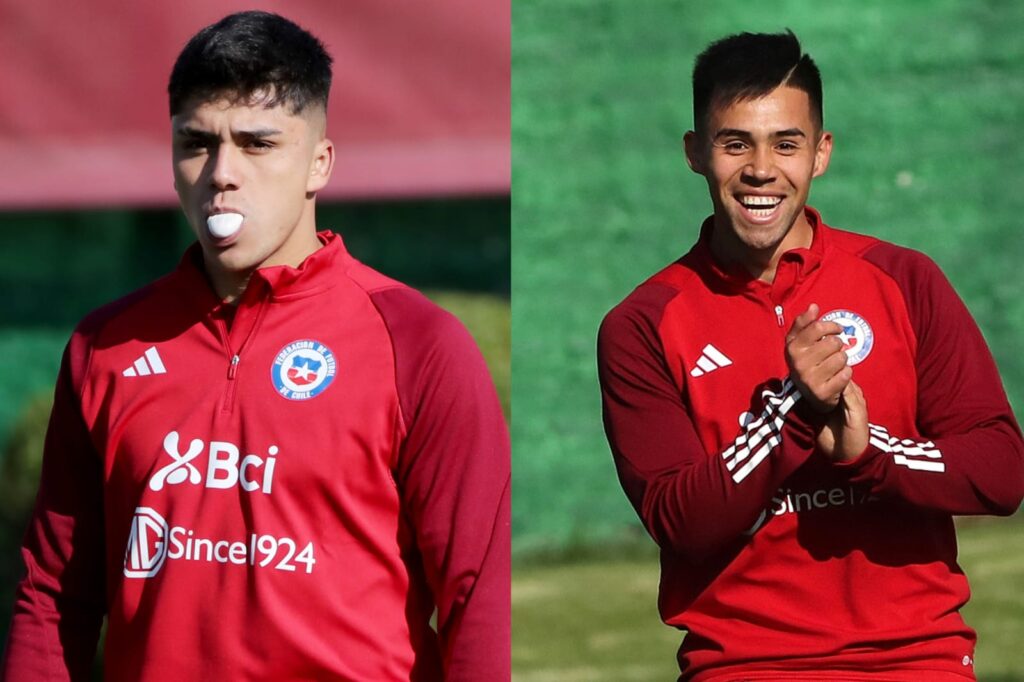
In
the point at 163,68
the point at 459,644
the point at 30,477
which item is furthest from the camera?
the point at 30,477

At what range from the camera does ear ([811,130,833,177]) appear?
2500 millimetres

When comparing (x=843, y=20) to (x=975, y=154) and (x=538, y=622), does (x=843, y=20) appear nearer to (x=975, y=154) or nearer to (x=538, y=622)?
(x=975, y=154)

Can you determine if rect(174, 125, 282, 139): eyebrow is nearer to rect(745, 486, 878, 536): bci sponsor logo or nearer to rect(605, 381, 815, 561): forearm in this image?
rect(605, 381, 815, 561): forearm

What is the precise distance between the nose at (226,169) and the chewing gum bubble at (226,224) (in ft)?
0.14

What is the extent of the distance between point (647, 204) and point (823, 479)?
61 cm

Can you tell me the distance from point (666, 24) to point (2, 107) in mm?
1405

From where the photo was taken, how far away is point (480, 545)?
7.32 ft

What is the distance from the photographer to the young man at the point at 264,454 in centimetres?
223

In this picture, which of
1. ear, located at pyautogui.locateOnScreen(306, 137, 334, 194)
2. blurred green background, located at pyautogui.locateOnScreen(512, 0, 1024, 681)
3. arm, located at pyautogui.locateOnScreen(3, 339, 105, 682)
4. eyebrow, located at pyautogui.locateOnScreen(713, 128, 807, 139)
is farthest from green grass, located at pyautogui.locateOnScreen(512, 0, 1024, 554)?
arm, located at pyautogui.locateOnScreen(3, 339, 105, 682)

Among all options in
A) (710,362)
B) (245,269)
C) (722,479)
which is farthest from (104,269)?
(722,479)

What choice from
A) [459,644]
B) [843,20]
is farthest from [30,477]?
[843,20]

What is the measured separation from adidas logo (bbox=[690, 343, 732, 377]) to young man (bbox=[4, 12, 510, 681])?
35 centimetres

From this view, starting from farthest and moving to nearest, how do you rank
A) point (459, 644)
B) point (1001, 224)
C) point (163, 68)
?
point (163, 68) < point (1001, 224) < point (459, 644)

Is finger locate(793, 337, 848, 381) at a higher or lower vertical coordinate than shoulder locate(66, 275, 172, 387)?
lower
